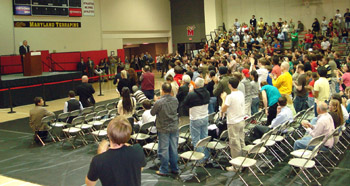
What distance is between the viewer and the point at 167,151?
6062 millimetres

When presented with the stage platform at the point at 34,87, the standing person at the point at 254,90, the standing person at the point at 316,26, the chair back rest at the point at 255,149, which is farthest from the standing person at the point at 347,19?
the chair back rest at the point at 255,149

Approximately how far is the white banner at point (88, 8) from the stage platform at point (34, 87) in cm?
756

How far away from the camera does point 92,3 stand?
2344 cm

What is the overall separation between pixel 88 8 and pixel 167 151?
62.5 feet

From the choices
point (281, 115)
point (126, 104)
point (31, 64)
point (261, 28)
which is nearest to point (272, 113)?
point (281, 115)

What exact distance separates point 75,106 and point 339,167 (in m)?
6.33

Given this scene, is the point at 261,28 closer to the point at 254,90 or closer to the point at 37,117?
the point at 254,90

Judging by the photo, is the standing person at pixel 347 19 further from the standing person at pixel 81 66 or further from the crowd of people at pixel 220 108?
the standing person at pixel 81 66

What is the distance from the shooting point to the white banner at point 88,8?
2288cm

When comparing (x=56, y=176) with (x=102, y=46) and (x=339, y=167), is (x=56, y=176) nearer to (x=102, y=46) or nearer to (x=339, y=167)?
(x=339, y=167)

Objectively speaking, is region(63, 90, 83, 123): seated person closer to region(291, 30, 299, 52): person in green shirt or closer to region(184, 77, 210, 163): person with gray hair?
region(184, 77, 210, 163): person with gray hair

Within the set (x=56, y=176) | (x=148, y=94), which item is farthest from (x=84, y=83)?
(x=56, y=176)

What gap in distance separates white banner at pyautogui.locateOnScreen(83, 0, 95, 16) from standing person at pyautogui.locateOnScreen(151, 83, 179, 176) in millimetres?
18494

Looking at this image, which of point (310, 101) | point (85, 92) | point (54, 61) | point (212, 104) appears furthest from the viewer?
point (54, 61)
